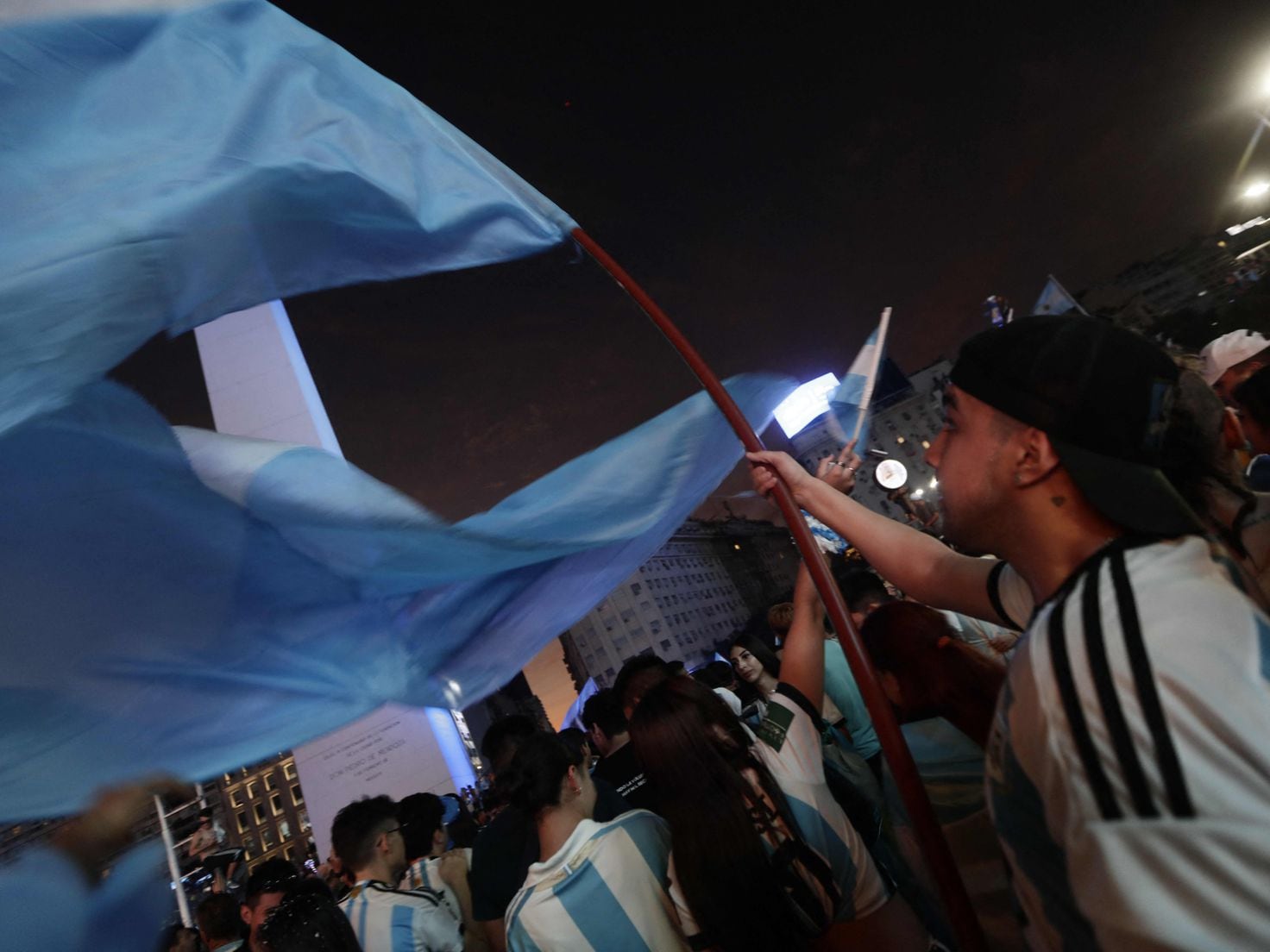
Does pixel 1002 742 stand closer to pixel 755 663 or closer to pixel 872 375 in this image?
pixel 872 375

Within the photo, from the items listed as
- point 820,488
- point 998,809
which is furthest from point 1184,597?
point 820,488

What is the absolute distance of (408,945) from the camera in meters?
3.35

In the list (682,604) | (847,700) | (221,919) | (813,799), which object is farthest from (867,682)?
(682,604)

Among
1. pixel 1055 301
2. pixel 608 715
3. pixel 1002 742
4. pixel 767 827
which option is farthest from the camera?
pixel 1055 301

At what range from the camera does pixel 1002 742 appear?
44.4 inches

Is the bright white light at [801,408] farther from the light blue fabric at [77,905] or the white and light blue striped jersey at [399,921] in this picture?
the light blue fabric at [77,905]

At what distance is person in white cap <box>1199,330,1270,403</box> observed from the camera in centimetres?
400

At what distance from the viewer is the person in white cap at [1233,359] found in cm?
400

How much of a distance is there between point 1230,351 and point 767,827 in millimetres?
4628

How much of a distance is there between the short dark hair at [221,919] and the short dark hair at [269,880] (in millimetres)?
1234

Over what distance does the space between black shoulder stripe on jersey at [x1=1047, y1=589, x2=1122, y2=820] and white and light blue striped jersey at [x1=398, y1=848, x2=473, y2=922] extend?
4034mm

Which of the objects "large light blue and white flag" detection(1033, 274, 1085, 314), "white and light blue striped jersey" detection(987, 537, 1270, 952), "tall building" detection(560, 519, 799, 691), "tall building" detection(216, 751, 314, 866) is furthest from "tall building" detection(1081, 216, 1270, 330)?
"tall building" detection(216, 751, 314, 866)

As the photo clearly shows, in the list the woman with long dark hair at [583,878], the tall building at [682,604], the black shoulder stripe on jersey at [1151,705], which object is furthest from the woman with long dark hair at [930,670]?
the tall building at [682,604]

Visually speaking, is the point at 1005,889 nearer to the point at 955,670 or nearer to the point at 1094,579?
the point at 955,670
